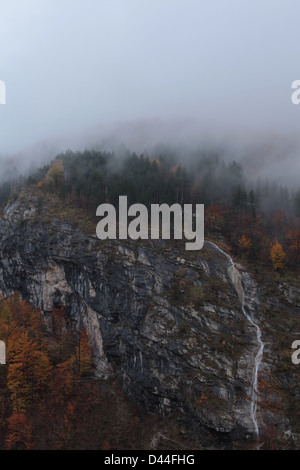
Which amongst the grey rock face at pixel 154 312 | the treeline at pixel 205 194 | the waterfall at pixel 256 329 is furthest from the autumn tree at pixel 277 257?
the waterfall at pixel 256 329

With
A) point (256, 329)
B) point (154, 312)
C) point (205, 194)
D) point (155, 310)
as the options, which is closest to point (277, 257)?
point (256, 329)

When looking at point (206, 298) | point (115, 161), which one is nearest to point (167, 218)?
point (206, 298)

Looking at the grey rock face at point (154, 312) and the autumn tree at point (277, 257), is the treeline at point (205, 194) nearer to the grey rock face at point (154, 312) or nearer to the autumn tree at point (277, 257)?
the autumn tree at point (277, 257)

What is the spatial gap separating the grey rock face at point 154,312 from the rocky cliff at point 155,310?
125 millimetres

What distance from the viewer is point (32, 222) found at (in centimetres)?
5669

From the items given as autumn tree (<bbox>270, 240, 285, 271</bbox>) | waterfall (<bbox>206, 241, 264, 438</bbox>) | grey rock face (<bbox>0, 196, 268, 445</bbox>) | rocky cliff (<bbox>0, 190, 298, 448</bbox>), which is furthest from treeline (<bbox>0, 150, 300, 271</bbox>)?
grey rock face (<bbox>0, 196, 268, 445</bbox>)

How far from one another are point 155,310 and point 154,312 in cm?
35

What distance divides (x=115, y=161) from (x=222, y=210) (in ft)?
101

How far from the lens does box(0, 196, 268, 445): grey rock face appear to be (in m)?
31.7

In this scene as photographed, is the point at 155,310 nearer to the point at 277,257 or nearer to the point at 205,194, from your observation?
the point at 277,257

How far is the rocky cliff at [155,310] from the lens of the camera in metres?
31.5

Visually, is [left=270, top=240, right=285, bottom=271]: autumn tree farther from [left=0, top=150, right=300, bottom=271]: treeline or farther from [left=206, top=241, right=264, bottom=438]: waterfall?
[left=206, top=241, right=264, bottom=438]: waterfall

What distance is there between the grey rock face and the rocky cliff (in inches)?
4.9

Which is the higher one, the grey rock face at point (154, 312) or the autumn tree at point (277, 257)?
the autumn tree at point (277, 257)
